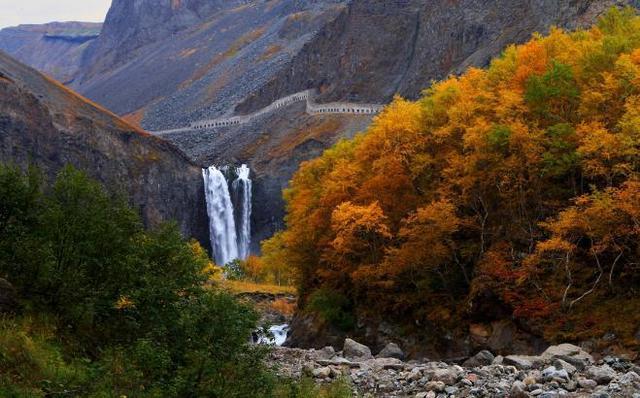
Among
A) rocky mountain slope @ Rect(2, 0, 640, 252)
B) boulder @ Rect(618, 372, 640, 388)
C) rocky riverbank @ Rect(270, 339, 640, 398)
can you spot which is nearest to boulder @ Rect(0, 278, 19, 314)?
rocky riverbank @ Rect(270, 339, 640, 398)

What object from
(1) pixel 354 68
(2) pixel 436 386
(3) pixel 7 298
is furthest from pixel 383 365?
(1) pixel 354 68

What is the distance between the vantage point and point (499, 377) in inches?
708

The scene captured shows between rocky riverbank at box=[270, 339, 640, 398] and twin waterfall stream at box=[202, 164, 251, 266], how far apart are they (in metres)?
69.7

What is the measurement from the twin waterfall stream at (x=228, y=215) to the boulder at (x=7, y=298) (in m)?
75.1

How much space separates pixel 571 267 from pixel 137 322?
1903 centimetres

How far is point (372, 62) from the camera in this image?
137m

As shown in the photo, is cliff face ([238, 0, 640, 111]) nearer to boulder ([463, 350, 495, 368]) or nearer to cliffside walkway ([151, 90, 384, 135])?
cliffside walkway ([151, 90, 384, 135])

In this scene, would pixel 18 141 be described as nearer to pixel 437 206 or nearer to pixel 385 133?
pixel 385 133

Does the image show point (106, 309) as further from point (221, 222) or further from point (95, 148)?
point (221, 222)

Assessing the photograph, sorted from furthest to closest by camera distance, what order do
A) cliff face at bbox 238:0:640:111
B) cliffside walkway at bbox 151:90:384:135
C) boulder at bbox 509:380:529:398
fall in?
1. cliffside walkway at bbox 151:90:384:135
2. cliff face at bbox 238:0:640:111
3. boulder at bbox 509:380:529:398

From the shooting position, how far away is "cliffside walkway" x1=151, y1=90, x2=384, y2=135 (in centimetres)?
12181

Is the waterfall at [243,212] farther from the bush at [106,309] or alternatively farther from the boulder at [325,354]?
the bush at [106,309]

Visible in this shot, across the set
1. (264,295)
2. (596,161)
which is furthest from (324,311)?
(264,295)

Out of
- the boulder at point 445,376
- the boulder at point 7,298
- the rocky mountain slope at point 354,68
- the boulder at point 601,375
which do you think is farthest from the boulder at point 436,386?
the rocky mountain slope at point 354,68
